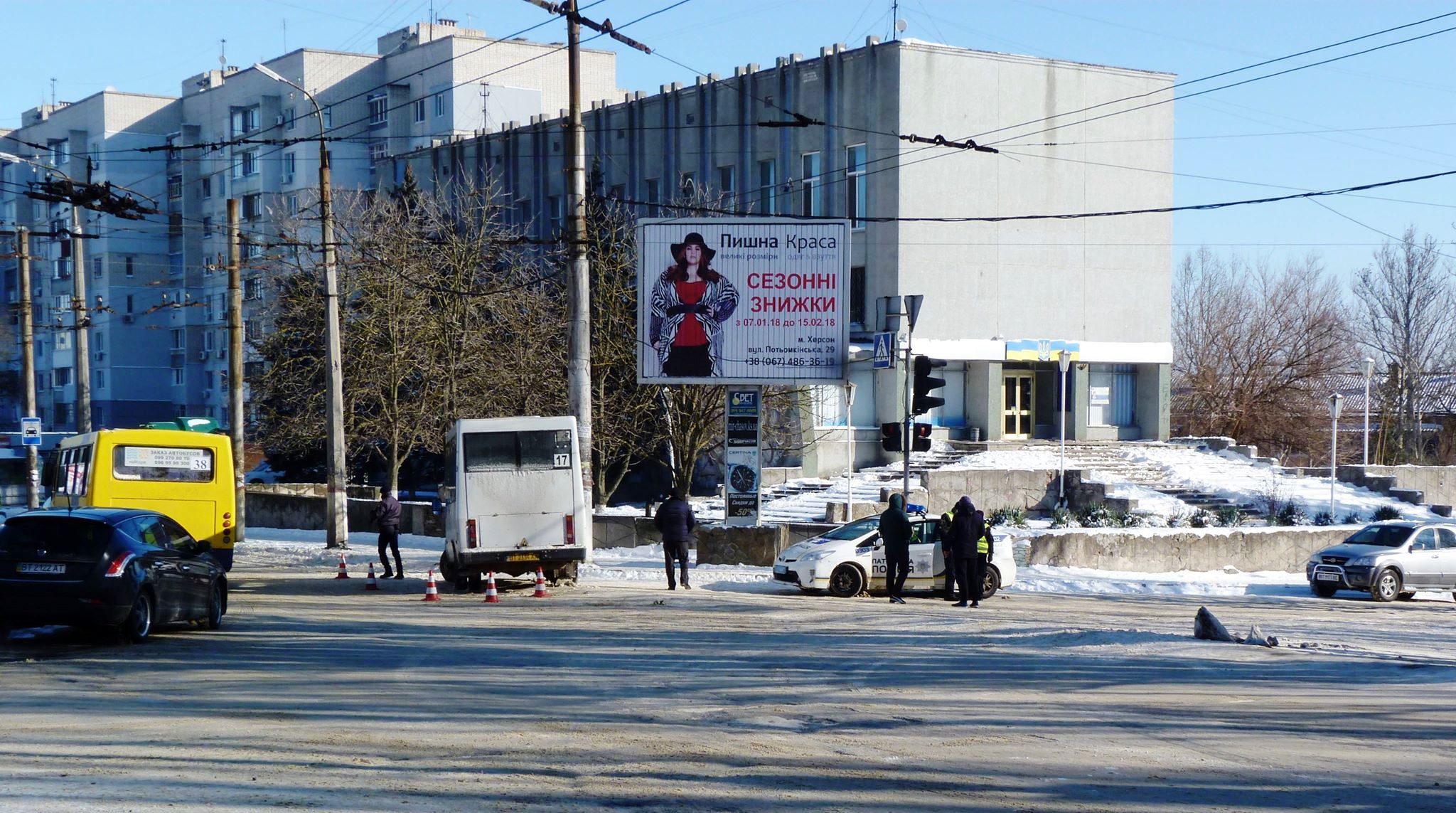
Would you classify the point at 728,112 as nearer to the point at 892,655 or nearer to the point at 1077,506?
the point at 1077,506

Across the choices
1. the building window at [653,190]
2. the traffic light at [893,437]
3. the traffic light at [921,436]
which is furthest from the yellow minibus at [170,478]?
the building window at [653,190]

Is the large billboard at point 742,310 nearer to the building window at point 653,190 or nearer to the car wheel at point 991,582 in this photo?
the car wheel at point 991,582

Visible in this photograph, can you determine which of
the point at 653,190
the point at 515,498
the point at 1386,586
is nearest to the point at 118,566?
the point at 515,498

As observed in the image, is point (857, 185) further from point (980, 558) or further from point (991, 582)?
point (980, 558)

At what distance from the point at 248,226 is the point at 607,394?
4371cm

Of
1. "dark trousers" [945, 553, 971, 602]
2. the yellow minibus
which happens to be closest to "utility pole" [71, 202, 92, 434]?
the yellow minibus

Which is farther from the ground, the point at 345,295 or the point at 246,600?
the point at 345,295

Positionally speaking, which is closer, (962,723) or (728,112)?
(962,723)

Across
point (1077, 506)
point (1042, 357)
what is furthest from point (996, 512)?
point (1042, 357)

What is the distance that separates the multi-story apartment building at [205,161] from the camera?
68625mm

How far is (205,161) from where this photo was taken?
259 feet

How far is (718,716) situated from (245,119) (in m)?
71.3

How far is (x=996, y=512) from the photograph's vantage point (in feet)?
105

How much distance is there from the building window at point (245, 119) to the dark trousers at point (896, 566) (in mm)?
61381
